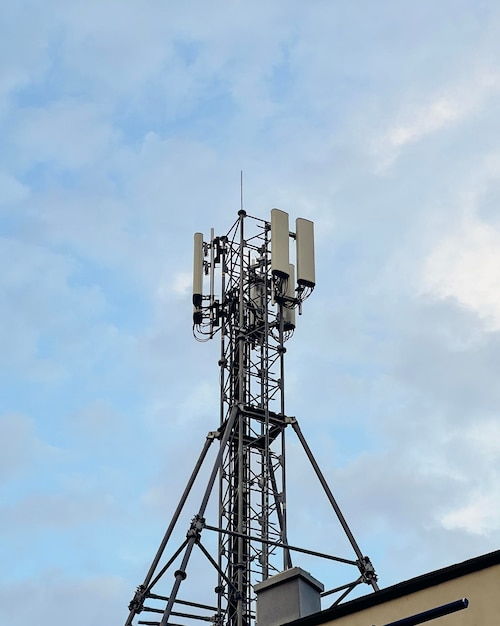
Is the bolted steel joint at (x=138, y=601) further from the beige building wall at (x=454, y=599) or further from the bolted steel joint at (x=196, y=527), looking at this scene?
the beige building wall at (x=454, y=599)

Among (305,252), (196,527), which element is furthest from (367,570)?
(305,252)

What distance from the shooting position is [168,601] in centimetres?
3044

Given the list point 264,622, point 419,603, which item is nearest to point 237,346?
point 264,622

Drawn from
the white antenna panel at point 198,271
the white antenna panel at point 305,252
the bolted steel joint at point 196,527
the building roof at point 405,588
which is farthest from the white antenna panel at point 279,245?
the building roof at point 405,588

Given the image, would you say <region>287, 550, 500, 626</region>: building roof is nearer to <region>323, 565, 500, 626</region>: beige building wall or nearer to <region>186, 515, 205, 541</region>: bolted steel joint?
<region>323, 565, 500, 626</region>: beige building wall

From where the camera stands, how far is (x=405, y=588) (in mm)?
17156

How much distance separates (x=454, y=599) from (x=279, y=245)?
21739 mm

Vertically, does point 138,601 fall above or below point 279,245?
below

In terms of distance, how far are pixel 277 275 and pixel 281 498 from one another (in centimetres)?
698

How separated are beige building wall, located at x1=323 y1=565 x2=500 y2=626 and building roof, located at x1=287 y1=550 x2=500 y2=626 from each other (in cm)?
6

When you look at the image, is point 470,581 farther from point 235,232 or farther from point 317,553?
point 235,232

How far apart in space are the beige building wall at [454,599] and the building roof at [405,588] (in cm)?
6

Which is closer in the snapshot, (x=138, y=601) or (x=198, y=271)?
(x=138, y=601)

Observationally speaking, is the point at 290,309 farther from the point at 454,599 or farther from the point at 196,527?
the point at 454,599
